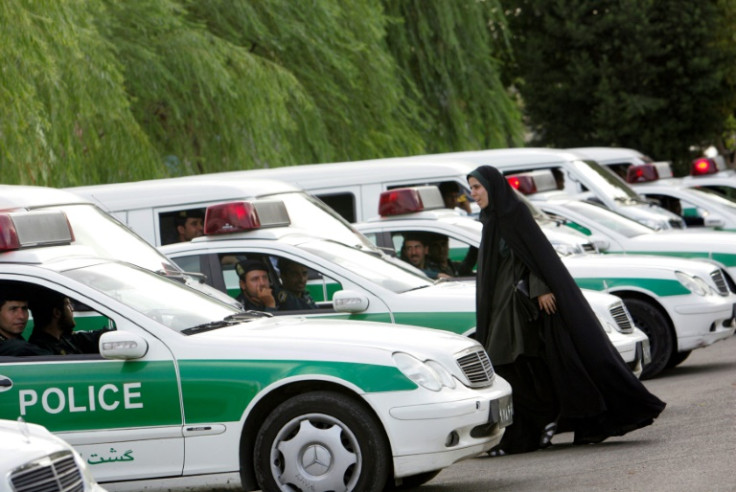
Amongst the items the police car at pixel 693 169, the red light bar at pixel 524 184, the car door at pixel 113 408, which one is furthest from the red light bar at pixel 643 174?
the car door at pixel 113 408

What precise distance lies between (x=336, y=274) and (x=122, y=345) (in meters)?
3.10

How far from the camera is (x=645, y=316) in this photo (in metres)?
13.5

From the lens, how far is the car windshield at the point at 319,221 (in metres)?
12.3

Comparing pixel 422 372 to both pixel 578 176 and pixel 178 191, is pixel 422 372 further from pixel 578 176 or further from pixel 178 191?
pixel 578 176

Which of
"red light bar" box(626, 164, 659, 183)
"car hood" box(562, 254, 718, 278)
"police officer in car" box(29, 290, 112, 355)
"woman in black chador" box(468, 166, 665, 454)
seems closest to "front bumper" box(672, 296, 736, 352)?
"car hood" box(562, 254, 718, 278)

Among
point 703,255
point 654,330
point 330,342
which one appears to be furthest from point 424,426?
point 703,255

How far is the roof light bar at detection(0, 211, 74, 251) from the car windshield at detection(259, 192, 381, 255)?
3.53 meters

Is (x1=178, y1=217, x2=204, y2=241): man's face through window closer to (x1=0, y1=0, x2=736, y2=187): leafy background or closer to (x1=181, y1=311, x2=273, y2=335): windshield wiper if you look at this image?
(x1=0, y1=0, x2=736, y2=187): leafy background

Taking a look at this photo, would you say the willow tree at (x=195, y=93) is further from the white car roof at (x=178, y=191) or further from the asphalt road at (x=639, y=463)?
the asphalt road at (x=639, y=463)

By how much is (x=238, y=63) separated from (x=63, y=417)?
45.1ft

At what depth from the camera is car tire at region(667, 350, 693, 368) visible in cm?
1383

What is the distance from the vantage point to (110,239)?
35.0 ft

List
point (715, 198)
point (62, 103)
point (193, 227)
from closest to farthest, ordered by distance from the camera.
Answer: point (193, 227) < point (62, 103) < point (715, 198)

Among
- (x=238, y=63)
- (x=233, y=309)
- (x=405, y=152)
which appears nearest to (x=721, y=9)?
(x=405, y=152)
